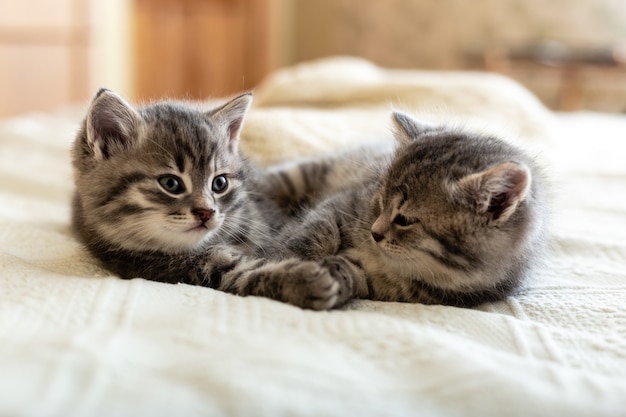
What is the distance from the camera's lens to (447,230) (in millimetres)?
1324

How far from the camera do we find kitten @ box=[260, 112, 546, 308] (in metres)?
1.29

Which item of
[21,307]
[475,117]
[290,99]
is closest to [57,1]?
[290,99]

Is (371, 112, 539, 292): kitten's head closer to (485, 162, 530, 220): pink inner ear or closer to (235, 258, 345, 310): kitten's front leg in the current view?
(485, 162, 530, 220): pink inner ear

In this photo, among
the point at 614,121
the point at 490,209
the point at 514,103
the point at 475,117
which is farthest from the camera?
the point at 614,121

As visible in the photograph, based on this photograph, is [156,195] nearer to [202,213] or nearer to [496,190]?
[202,213]

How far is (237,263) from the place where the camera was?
1.44 m

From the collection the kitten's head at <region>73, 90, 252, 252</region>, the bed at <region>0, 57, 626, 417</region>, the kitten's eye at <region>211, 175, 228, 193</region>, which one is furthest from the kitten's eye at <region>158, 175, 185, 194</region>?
the bed at <region>0, 57, 626, 417</region>

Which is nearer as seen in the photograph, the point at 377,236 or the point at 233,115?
the point at 377,236

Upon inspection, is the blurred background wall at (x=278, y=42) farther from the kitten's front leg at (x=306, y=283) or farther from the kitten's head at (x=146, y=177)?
the kitten's front leg at (x=306, y=283)

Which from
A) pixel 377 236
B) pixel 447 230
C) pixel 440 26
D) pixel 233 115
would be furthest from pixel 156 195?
pixel 440 26

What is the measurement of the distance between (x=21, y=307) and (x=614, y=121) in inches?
135

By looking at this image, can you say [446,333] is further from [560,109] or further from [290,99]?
[560,109]

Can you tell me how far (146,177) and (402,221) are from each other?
59 centimetres

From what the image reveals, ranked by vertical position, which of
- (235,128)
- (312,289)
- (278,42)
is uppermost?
(235,128)
